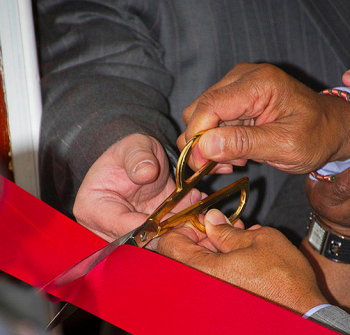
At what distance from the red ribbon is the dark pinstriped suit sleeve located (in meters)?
0.28

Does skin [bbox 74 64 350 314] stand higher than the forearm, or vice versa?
skin [bbox 74 64 350 314]

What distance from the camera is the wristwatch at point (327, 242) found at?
0.82 m

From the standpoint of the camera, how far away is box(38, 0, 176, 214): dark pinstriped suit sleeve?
73 centimetres

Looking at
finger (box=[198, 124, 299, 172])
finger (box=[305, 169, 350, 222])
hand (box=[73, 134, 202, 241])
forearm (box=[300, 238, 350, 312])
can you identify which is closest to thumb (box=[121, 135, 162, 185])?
hand (box=[73, 134, 202, 241])

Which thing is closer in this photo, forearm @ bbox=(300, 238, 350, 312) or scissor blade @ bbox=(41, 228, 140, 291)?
scissor blade @ bbox=(41, 228, 140, 291)

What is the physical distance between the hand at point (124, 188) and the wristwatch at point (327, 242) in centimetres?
37

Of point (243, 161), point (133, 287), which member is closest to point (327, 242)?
point (243, 161)

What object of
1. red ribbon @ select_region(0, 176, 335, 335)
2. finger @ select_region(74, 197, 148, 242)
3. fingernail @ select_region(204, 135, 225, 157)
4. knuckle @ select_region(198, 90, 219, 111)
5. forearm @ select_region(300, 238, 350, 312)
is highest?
knuckle @ select_region(198, 90, 219, 111)

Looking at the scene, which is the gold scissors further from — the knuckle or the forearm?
the forearm

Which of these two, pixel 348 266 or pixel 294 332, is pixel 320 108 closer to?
pixel 294 332

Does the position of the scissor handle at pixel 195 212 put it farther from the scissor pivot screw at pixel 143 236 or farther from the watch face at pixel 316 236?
the watch face at pixel 316 236

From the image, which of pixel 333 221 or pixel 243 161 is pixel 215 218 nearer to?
pixel 243 161

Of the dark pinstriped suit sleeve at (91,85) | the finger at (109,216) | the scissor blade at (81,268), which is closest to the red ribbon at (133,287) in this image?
the scissor blade at (81,268)

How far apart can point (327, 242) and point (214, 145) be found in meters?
0.50
